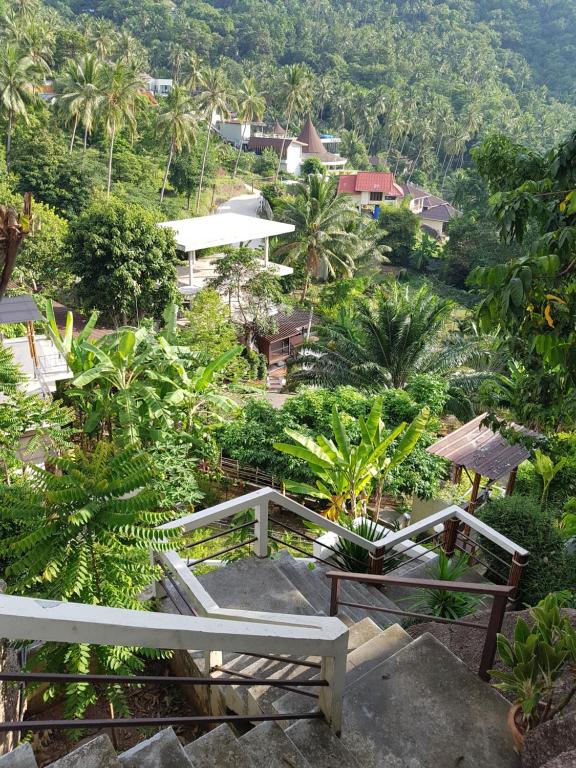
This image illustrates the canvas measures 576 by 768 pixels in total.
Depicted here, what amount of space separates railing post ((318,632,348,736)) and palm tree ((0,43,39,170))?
118 feet

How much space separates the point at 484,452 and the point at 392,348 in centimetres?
606

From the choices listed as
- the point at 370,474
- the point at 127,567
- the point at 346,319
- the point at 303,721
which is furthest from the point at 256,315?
the point at 303,721

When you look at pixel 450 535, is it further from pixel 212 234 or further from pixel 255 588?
pixel 212 234

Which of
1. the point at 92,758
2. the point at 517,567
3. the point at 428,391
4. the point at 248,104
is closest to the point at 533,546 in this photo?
the point at 517,567

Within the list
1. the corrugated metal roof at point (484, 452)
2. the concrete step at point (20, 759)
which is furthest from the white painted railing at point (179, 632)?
the corrugated metal roof at point (484, 452)

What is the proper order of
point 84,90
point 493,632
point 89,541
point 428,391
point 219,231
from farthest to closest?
point 84,90 < point 219,231 < point 428,391 < point 89,541 < point 493,632

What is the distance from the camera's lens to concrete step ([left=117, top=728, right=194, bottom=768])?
7.32 feet

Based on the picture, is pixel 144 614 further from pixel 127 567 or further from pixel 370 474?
pixel 370 474

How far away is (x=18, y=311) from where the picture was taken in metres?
10.9

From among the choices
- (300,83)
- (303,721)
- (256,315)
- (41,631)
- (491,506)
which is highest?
(300,83)

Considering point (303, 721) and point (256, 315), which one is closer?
point (303, 721)

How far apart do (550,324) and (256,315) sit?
21.6 m

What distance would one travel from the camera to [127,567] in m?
4.26

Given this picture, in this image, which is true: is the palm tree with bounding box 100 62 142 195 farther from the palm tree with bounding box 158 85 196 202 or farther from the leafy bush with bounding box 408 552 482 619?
the leafy bush with bounding box 408 552 482 619
